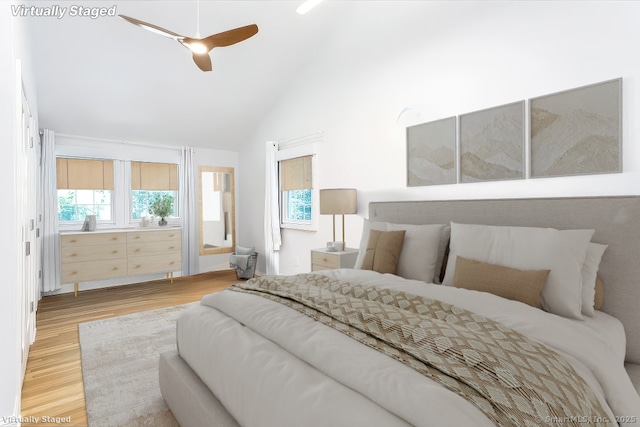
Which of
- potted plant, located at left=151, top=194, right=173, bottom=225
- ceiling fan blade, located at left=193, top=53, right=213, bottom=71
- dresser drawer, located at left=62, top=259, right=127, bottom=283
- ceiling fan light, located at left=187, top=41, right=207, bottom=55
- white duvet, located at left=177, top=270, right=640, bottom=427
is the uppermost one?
ceiling fan blade, located at left=193, top=53, right=213, bottom=71

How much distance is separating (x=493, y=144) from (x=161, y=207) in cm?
477

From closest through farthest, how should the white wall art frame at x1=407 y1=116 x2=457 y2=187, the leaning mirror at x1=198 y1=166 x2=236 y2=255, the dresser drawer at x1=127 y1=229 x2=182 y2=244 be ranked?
the white wall art frame at x1=407 y1=116 x2=457 y2=187 < the dresser drawer at x1=127 y1=229 x2=182 y2=244 < the leaning mirror at x1=198 y1=166 x2=236 y2=255

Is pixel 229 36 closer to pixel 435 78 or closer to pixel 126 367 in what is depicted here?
pixel 435 78

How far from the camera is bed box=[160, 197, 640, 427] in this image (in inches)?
38.7

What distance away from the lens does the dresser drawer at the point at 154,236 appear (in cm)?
495

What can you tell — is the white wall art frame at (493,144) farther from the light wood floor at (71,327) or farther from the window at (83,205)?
the window at (83,205)

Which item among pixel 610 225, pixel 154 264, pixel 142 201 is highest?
pixel 142 201

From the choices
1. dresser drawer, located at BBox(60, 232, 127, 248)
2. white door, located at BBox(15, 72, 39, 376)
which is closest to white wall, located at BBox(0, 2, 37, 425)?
white door, located at BBox(15, 72, 39, 376)

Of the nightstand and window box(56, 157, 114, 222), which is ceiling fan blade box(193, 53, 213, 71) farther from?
window box(56, 157, 114, 222)

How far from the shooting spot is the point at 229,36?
8.02 feet

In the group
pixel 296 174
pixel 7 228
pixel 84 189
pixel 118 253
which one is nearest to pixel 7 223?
pixel 7 228

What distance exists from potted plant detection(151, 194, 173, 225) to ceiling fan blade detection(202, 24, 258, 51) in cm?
351

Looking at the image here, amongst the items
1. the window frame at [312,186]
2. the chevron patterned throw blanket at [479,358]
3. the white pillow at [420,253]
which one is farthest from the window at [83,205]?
the chevron patterned throw blanket at [479,358]

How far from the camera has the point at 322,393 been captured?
41.0 inches
